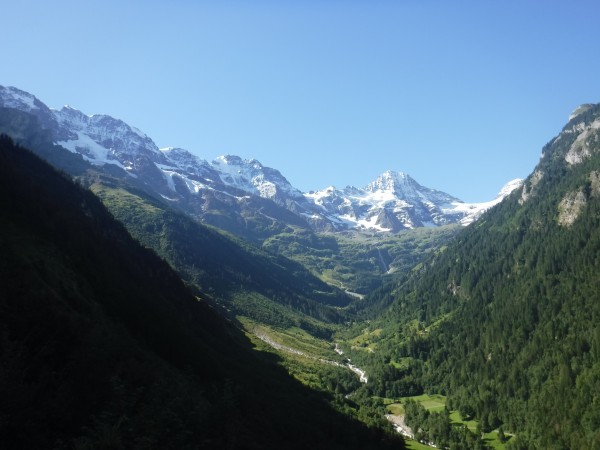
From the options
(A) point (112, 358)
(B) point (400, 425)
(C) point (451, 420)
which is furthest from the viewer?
(C) point (451, 420)

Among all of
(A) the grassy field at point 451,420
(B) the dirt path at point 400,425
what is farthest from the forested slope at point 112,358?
(B) the dirt path at point 400,425

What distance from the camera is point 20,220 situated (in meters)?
93.0

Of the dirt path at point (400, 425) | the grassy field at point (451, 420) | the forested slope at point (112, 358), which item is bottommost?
the dirt path at point (400, 425)

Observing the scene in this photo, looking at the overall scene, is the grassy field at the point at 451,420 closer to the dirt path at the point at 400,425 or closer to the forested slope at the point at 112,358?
the dirt path at the point at 400,425

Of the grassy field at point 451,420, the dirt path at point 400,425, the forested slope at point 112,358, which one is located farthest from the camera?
the dirt path at point 400,425

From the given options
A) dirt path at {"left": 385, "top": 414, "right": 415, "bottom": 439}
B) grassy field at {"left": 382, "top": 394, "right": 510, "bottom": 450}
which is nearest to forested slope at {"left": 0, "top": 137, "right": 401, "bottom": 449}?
grassy field at {"left": 382, "top": 394, "right": 510, "bottom": 450}

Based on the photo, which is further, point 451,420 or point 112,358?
point 451,420

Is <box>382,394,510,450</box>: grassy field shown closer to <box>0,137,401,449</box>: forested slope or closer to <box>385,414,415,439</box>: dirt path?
<box>385,414,415,439</box>: dirt path

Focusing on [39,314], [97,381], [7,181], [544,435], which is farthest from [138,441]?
[544,435]

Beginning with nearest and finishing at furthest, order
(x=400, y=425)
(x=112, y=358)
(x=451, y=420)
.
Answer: (x=112, y=358), (x=400, y=425), (x=451, y=420)

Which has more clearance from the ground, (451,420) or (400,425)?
(451,420)

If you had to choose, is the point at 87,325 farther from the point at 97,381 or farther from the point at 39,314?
the point at 97,381

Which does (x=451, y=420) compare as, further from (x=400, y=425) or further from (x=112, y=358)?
(x=112, y=358)

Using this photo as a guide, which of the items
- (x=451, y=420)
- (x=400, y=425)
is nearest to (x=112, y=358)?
(x=400, y=425)
